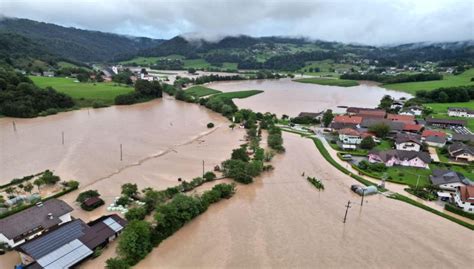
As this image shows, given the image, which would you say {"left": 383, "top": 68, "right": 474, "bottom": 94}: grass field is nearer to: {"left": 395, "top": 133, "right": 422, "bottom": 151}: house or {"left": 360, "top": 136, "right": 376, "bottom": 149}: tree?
{"left": 395, "top": 133, "right": 422, "bottom": 151}: house

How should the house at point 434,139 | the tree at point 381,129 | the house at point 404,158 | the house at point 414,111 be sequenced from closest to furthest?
1. the house at point 404,158
2. the house at point 434,139
3. the tree at point 381,129
4. the house at point 414,111

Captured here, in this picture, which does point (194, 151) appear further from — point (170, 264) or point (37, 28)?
point (37, 28)

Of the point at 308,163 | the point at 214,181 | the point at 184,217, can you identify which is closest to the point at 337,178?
the point at 308,163

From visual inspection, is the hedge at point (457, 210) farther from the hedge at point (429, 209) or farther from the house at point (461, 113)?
the house at point (461, 113)

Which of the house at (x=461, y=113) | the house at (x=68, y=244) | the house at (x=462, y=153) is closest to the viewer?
the house at (x=68, y=244)

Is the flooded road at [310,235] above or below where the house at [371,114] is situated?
below

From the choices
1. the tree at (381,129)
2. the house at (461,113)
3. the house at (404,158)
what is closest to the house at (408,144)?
the house at (404,158)

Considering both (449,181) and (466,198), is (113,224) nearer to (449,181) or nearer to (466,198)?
(466,198)
